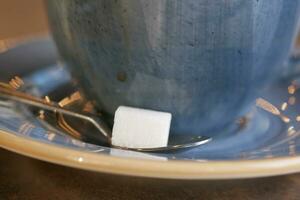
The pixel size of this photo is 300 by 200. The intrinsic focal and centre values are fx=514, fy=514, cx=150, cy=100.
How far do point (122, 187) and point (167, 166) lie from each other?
0.08 meters

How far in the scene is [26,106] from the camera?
450mm

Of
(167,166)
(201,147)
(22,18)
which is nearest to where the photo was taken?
(167,166)

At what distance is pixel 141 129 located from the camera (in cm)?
38

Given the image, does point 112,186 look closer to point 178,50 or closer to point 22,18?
point 178,50

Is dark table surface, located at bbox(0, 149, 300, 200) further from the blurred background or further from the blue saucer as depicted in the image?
the blurred background

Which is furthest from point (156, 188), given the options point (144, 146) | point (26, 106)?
point (26, 106)

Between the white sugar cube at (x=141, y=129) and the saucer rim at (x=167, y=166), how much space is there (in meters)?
0.08

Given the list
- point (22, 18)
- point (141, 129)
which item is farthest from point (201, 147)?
point (22, 18)

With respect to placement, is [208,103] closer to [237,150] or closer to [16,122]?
[237,150]

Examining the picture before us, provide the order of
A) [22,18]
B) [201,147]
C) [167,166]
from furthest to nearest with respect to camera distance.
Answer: [22,18] < [201,147] < [167,166]

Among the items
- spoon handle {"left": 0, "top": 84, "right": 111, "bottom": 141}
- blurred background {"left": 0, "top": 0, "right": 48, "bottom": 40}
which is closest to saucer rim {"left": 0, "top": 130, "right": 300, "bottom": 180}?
spoon handle {"left": 0, "top": 84, "right": 111, "bottom": 141}

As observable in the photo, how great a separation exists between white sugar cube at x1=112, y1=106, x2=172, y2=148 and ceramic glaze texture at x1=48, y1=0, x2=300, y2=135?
0.7 inches

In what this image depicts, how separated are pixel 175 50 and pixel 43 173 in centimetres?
13

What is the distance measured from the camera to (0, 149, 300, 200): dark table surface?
1.16ft
